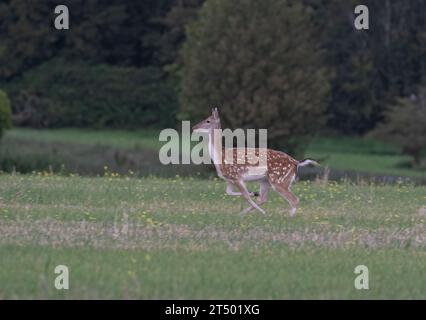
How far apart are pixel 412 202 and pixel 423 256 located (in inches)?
251

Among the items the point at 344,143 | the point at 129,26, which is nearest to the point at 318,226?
the point at 344,143

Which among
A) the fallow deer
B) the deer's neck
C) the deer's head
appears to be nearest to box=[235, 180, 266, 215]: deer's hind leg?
the fallow deer

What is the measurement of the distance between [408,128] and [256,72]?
8164mm

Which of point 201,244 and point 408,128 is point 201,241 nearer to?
point 201,244

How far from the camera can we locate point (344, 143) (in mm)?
60594

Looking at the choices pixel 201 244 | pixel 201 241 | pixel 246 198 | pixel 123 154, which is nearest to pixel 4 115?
pixel 123 154

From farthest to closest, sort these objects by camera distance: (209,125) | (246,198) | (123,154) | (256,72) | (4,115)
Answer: (256,72) → (123,154) → (4,115) → (209,125) → (246,198)

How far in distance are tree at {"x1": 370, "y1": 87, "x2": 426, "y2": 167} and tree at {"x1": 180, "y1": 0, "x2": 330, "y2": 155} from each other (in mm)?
5349

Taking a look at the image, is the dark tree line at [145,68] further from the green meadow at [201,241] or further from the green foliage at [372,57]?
the green meadow at [201,241]

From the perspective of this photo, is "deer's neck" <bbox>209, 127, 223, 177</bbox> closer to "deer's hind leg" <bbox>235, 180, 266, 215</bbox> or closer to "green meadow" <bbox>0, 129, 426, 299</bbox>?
"deer's hind leg" <bbox>235, 180, 266, 215</bbox>

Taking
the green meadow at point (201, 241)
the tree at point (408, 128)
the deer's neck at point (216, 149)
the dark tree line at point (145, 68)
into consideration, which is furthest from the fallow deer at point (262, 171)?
the dark tree line at point (145, 68)

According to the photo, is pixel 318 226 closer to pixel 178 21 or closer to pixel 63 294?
pixel 63 294

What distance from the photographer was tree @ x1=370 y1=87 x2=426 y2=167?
52.6 m

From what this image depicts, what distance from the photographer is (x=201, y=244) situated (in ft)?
48.3
